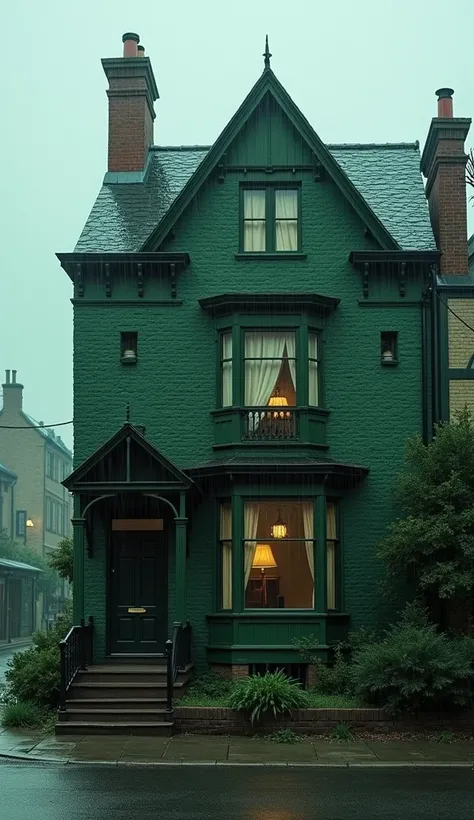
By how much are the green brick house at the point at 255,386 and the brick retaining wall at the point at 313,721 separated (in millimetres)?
3133

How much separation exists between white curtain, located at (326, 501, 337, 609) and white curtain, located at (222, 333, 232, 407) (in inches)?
119

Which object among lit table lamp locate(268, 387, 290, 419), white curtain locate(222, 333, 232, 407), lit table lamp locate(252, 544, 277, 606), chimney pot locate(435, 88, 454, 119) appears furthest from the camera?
chimney pot locate(435, 88, 454, 119)

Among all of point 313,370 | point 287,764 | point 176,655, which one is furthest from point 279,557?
point 287,764

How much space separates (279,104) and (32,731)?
13740mm

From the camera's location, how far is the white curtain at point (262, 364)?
2270 cm

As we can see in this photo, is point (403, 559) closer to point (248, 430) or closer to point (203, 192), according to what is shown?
point (248, 430)

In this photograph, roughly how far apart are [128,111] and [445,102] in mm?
7542

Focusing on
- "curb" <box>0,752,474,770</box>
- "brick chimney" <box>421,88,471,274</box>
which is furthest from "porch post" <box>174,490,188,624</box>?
"brick chimney" <box>421,88,471,274</box>

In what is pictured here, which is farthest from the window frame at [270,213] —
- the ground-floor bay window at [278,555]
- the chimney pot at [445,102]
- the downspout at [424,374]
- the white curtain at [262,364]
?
the ground-floor bay window at [278,555]

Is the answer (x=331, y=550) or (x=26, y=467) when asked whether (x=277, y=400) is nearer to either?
(x=331, y=550)

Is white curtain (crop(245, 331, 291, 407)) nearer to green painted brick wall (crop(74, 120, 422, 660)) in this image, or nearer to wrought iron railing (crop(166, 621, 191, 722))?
green painted brick wall (crop(74, 120, 422, 660))

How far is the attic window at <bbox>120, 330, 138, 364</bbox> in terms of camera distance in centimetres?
2312

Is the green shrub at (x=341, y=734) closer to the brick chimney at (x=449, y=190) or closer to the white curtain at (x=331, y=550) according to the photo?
the white curtain at (x=331, y=550)

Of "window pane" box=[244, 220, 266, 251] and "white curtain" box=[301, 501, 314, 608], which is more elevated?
"window pane" box=[244, 220, 266, 251]
